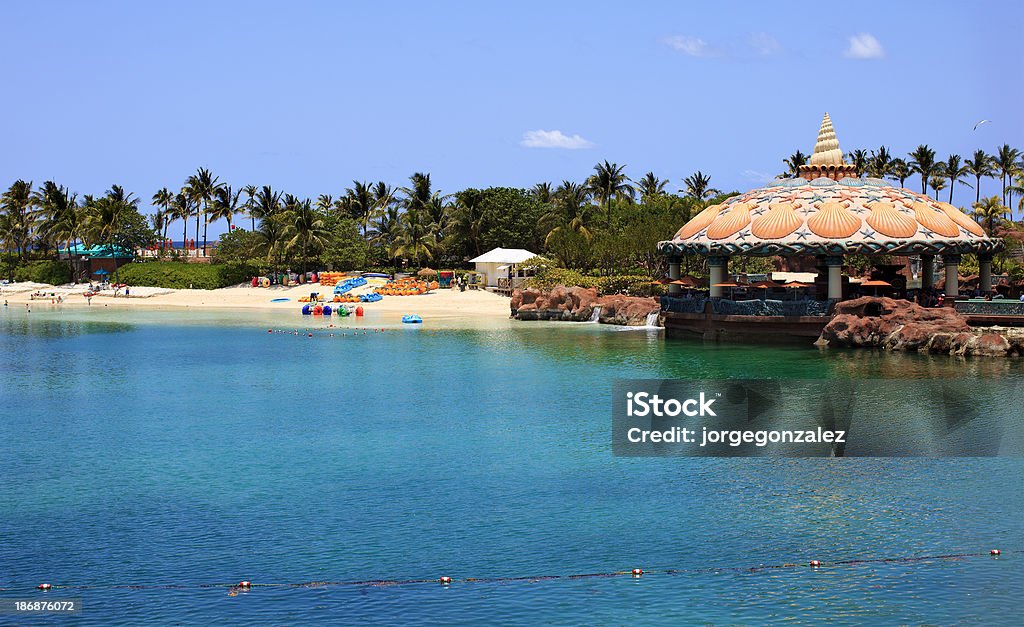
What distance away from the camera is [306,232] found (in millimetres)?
101812

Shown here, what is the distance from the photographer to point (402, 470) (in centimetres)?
2419

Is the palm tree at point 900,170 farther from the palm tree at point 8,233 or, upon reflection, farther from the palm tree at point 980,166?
the palm tree at point 8,233

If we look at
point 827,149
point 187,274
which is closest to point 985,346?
point 827,149

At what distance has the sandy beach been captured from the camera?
259 ft

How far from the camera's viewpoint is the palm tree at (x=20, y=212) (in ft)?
412

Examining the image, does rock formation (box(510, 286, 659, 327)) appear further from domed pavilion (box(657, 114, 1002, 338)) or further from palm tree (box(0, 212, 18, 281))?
palm tree (box(0, 212, 18, 281))

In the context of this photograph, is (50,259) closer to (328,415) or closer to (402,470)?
(328,415)

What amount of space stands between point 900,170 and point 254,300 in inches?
2936

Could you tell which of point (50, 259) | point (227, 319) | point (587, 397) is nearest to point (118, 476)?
point (587, 397)

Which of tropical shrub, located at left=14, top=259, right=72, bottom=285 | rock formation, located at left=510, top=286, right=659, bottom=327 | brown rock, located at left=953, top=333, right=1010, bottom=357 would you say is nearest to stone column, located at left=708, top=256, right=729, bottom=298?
rock formation, located at left=510, top=286, right=659, bottom=327

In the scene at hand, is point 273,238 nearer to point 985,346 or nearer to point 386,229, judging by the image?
point 386,229

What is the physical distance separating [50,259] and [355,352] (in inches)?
3405

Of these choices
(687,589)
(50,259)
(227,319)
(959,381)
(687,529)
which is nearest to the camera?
(687,589)

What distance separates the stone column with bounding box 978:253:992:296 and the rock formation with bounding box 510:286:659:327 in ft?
59.3
